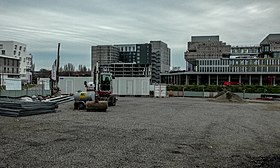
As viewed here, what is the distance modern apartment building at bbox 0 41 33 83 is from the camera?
10343 centimetres

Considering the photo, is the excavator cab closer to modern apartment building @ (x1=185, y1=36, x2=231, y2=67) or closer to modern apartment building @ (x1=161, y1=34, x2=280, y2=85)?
modern apartment building @ (x1=161, y1=34, x2=280, y2=85)

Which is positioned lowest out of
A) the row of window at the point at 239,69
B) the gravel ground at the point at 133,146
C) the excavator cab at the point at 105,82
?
the gravel ground at the point at 133,146

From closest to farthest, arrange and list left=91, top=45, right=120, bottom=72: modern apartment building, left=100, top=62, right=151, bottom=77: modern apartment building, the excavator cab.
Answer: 1. the excavator cab
2. left=100, top=62, right=151, bottom=77: modern apartment building
3. left=91, top=45, right=120, bottom=72: modern apartment building

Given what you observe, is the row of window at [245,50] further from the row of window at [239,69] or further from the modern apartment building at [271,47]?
the row of window at [239,69]

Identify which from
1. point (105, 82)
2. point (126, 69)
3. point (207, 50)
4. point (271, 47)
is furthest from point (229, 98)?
point (207, 50)

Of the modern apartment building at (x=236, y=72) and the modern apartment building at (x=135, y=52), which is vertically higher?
the modern apartment building at (x=135, y=52)

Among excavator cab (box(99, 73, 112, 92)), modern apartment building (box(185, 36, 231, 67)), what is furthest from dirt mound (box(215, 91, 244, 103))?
modern apartment building (box(185, 36, 231, 67))

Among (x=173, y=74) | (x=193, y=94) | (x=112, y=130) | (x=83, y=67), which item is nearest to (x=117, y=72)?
(x=193, y=94)

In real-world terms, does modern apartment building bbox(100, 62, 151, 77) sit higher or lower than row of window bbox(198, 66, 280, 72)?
lower

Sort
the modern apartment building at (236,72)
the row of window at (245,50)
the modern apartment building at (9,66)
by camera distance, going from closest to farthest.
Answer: the modern apartment building at (9,66) → the modern apartment building at (236,72) → the row of window at (245,50)

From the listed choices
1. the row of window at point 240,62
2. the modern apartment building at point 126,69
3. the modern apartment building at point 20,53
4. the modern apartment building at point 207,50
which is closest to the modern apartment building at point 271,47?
the row of window at point 240,62

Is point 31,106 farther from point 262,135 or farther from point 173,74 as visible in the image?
point 173,74

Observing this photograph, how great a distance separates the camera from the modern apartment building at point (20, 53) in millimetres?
103425

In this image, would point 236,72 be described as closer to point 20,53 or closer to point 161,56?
point 161,56
